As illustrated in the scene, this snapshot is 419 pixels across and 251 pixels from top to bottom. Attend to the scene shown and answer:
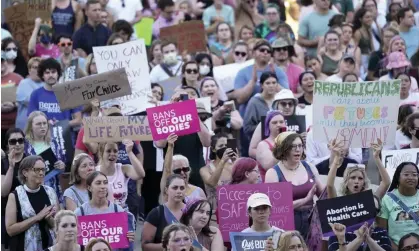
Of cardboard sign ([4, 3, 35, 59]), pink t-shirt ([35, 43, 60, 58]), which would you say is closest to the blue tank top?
cardboard sign ([4, 3, 35, 59])

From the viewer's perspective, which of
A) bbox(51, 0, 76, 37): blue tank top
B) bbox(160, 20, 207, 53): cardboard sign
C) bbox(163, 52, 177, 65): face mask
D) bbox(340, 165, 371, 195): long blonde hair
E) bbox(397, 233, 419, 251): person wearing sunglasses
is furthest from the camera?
bbox(51, 0, 76, 37): blue tank top

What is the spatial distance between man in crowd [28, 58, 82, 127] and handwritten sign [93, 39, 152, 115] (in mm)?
602

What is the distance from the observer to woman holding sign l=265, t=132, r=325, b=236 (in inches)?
666

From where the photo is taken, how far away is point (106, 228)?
52.2 feet

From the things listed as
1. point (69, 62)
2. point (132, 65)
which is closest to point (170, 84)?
point (132, 65)

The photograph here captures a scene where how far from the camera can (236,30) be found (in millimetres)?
25719

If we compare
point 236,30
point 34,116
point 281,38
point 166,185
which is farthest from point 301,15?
point 166,185

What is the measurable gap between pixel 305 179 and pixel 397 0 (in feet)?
29.9

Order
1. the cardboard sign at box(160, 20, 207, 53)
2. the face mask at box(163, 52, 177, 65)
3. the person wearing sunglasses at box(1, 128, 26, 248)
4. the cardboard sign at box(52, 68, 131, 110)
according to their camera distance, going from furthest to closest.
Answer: the cardboard sign at box(160, 20, 207, 53) → the face mask at box(163, 52, 177, 65) → the cardboard sign at box(52, 68, 131, 110) → the person wearing sunglasses at box(1, 128, 26, 248)

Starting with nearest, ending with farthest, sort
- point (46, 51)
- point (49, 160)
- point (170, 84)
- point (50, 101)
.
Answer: point (49, 160) → point (50, 101) → point (170, 84) → point (46, 51)

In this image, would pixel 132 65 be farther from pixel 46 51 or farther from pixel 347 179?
pixel 347 179

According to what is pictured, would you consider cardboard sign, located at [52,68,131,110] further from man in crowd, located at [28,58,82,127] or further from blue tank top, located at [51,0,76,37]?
blue tank top, located at [51,0,76,37]

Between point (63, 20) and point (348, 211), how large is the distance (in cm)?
918

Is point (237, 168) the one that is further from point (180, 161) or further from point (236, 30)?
point (236, 30)
